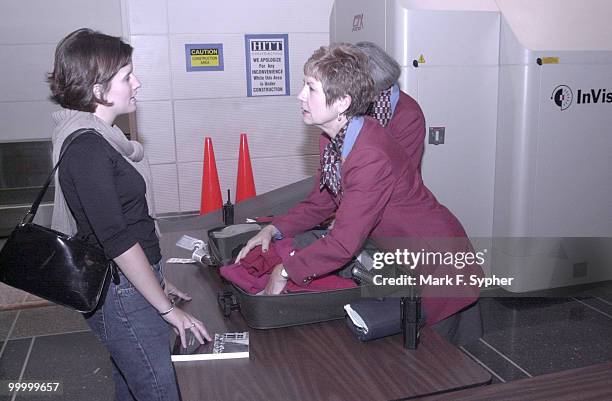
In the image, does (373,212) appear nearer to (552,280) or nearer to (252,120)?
(552,280)

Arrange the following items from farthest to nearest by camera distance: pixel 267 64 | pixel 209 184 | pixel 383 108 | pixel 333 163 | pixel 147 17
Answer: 1. pixel 267 64
2. pixel 209 184
3. pixel 147 17
4. pixel 383 108
5. pixel 333 163

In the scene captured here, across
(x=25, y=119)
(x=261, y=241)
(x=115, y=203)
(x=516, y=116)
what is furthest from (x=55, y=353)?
(x=516, y=116)

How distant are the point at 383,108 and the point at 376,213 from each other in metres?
0.95

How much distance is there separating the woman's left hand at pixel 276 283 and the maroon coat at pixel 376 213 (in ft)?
0.09

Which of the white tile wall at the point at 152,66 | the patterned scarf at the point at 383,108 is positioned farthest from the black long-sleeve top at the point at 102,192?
the white tile wall at the point at 152,66

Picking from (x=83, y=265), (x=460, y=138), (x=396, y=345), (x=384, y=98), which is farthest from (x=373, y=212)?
(x=460, y=138)

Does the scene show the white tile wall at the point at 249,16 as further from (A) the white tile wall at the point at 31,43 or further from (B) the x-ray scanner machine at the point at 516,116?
(B) the x-ray scanner machine at the point at 516,116

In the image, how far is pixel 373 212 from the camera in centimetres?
145

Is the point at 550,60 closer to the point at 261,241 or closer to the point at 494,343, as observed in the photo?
the point at 494,343

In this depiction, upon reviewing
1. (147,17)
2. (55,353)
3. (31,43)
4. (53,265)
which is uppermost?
(147,17)

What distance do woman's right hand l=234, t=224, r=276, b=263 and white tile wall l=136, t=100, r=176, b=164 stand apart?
2.70m

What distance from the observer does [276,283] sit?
1.45 m

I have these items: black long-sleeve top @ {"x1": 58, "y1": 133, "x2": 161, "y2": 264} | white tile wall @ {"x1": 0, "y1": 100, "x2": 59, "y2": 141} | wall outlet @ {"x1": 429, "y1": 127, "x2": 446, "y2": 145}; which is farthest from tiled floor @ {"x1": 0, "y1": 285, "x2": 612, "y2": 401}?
white tile wall @ {"x1": 0, "y1": 100, "x2": 59, "y2": 141}

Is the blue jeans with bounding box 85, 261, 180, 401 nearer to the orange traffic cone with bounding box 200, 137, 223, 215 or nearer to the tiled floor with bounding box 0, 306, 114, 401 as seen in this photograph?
the tiled floor with bounding box 0, 306, 114, 401
